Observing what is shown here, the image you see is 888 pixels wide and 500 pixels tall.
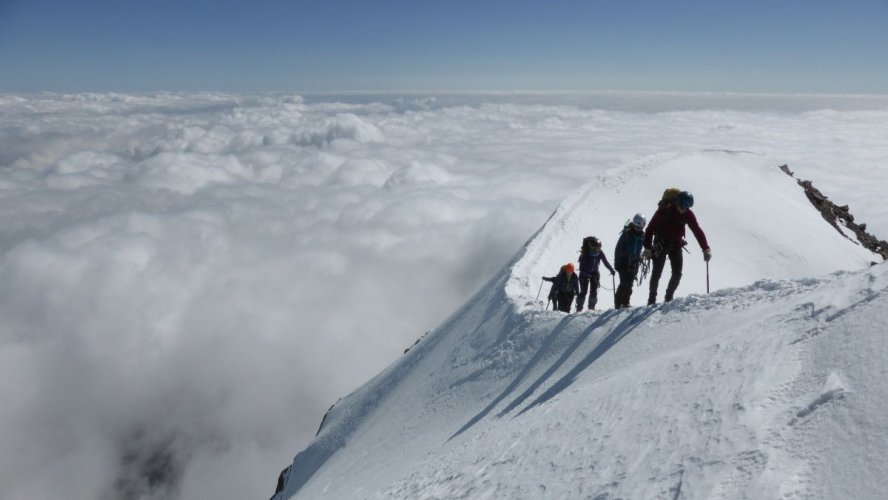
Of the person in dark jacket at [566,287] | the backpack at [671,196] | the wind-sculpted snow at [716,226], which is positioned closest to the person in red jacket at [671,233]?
the backpack at [671,196]

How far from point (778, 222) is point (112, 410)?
225690 millimetres

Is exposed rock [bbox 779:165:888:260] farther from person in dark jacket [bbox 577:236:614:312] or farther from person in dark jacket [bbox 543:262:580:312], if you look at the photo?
person in dark jacket [bbox 543:262:580:312]

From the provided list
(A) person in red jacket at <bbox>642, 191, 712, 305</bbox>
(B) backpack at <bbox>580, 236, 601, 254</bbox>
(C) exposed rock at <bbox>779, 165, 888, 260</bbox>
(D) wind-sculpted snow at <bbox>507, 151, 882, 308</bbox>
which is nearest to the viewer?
(A) person in red jacket at <bbox>642, 191, 712, 305</bbox>

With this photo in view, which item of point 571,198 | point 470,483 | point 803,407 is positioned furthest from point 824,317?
point 571,198

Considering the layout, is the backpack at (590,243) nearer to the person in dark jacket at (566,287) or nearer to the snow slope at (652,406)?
the person in dark jacket at (566,287)

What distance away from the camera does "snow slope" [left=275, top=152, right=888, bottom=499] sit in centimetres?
347

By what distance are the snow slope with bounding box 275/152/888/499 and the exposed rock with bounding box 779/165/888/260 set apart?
1039 inches

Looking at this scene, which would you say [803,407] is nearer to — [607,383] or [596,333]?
[607,383]

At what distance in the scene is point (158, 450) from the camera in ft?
511

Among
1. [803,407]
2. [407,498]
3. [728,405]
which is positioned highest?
[803,407]

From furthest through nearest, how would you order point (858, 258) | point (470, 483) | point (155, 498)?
point (155, 498) < point (858, 258) < point (470, 483)

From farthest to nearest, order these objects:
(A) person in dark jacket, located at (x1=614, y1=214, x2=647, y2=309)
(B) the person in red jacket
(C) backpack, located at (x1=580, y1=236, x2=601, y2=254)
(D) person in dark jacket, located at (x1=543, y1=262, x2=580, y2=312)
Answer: (D) person in dark jacket, located at (x1=543, y1=262, x2=580, y2=312) < (C) backpack, located at (x1=580, y1=236, x2=601, y2=254) < (A) person in dark jacket, located at (x1=614, y1=214, x2=647, y2=309) < (B) the person in red jacket

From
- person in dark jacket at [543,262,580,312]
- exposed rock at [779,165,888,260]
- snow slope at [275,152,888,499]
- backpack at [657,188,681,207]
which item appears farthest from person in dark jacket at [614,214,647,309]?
exposed rock at [779,165,888,260]

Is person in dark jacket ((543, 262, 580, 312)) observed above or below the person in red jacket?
below
